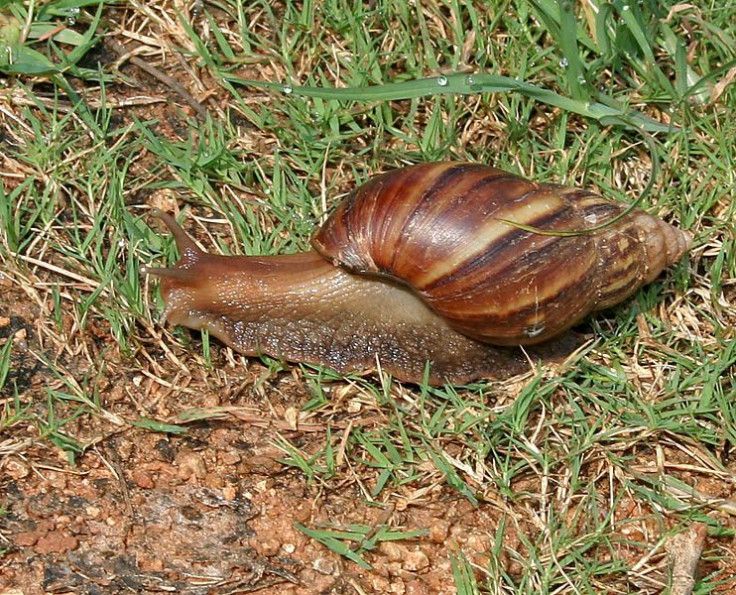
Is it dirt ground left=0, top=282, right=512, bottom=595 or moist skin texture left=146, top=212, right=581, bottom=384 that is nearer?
dirt ground left=0, top=282, right=512, bottom=595

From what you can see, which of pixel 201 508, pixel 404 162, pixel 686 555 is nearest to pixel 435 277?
pixel 404 162

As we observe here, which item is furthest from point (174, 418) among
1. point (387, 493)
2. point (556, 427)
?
point (556, 427)

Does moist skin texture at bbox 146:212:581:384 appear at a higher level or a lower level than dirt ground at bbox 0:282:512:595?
higher

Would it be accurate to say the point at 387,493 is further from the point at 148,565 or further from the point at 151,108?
the point at 151,108

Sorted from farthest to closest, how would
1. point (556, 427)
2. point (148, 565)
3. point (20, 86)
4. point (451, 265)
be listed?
point (20, 86), point (556, 427), point (451, 265), point (148, 565)

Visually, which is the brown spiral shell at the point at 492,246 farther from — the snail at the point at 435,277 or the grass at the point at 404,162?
the grass at the point at 404,162

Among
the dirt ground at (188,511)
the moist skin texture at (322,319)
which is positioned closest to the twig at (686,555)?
the dirt ground at (188,511)

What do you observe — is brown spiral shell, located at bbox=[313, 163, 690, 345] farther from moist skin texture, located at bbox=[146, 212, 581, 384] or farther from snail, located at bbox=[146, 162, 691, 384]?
moist skin texture, located at bbox=[146, 212, 581, 384]

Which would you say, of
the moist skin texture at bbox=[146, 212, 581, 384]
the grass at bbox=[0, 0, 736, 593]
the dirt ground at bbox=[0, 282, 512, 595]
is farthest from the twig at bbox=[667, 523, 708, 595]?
the moist skin texture at bbox=[146, 212, 581, 384]
